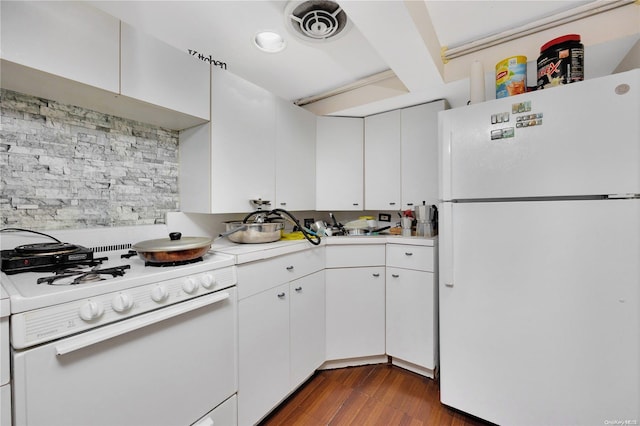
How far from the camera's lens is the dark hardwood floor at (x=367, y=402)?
58.7 inches

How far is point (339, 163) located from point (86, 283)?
1.92 meters

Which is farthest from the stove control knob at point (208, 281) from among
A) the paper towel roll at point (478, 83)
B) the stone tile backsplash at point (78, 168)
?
the paper towel roll at point (478, 83)

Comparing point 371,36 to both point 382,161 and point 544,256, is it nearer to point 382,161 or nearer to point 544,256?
point 382,161

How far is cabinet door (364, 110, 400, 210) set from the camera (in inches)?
87.0

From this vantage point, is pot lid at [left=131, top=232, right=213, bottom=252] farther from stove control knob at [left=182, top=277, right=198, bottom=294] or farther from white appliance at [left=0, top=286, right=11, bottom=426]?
white appliance at [left=0, top=286, right=11, bottom=426]

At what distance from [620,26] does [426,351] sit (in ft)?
7.08

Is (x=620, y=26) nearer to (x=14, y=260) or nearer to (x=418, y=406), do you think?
(x=418, y=406)

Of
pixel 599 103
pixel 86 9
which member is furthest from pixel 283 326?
pixel 599 103

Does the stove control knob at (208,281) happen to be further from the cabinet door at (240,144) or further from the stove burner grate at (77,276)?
the cabinet door at (240,144)

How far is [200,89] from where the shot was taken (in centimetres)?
147

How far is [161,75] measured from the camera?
4.28 ft

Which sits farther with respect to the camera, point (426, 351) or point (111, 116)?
point (426, 351)

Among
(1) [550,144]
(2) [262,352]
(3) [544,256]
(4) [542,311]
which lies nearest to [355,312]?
(2) [262,352]

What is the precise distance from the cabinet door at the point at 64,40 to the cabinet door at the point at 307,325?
57.0 inches
